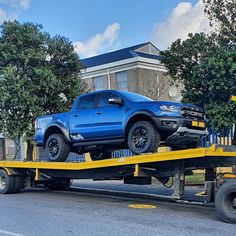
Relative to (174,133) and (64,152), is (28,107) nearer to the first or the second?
(64,152)

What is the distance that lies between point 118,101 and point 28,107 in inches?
381

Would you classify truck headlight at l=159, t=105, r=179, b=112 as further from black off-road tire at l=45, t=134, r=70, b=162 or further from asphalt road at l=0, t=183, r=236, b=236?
black off-road tire at l=45, t=134, r=70, b=162

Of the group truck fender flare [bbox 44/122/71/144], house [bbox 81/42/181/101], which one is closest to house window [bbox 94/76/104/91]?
house [bbox 81/42/181/101]

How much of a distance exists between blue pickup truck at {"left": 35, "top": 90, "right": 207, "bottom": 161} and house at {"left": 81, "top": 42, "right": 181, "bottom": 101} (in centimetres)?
1732

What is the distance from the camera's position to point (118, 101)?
10438 mm

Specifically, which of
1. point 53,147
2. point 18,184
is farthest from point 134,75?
point 53,147

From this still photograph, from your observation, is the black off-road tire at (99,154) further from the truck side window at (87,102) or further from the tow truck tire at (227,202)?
the tow truck tire at (227,202)

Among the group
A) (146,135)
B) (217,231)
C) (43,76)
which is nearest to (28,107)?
(43,76)

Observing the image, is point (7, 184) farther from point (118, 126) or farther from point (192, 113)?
point (192, 113)

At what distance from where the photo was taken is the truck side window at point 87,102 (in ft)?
37.4

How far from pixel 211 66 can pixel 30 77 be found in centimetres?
823

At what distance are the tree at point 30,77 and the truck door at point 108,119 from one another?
27.7 ft

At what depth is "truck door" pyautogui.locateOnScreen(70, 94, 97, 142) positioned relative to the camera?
11203 mm

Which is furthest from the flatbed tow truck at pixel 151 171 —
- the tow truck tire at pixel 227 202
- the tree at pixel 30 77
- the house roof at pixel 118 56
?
the house roof at pixel 118 56
